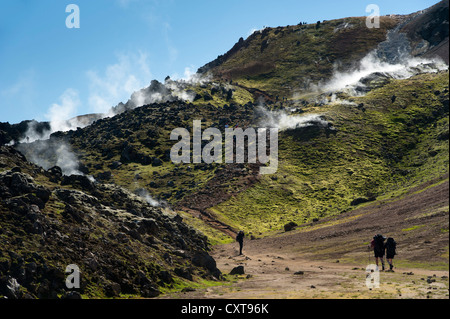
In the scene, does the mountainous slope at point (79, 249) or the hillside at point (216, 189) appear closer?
the mountainous slope at point (79, 249)

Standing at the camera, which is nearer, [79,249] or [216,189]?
[79,249]

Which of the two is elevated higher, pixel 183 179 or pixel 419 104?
pixel 419 104

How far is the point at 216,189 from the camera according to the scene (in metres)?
109

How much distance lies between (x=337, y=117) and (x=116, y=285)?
123570mm

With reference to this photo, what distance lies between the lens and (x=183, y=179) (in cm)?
12594

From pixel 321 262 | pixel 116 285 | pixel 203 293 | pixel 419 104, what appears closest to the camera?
pixel 116 285

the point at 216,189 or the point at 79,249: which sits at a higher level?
the point at 216,189

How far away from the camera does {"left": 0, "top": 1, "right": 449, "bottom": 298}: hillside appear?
1179 inches

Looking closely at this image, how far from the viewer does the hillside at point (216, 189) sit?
29938mm

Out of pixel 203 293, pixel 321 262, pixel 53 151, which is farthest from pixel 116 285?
pixel 53 151

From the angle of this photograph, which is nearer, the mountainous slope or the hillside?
the mountainous slope

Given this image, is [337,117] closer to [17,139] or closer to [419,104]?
[419,104]

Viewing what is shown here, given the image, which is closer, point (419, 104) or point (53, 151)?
point (419, 104)
